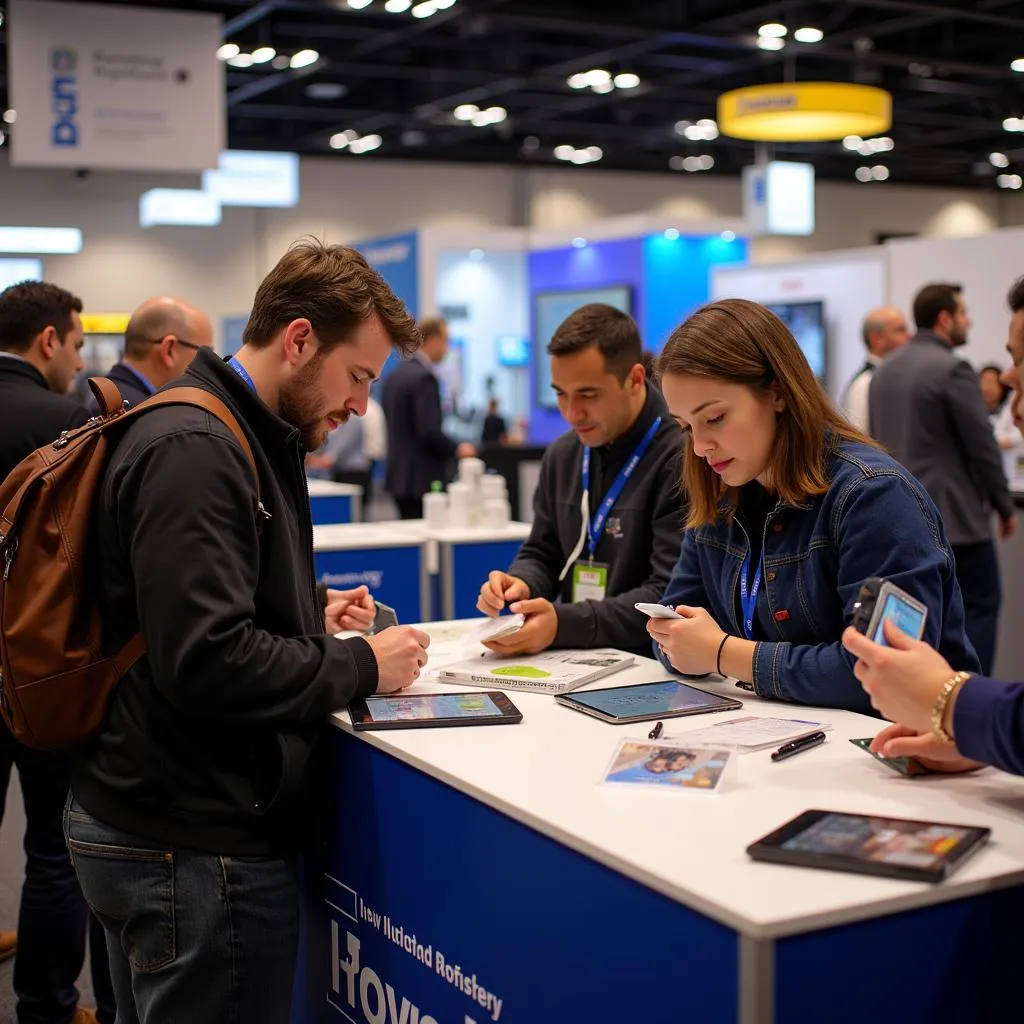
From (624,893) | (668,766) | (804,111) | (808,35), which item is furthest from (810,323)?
(624,893)

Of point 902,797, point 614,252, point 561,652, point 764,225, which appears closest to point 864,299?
point 614,252

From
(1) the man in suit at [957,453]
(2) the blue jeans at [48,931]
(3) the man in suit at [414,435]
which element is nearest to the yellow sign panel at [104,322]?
(3) the man in suit at [414,435]

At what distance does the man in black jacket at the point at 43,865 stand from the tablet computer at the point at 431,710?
1092 millimetres

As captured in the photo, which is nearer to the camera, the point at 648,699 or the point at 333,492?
the point at 648,699

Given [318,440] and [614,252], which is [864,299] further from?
[318,440]

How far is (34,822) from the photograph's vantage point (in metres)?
3.08

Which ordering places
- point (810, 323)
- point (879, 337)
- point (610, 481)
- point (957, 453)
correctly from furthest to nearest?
point (810, 323) < point (879, 337) < point (957, 453) < point (610, 481)

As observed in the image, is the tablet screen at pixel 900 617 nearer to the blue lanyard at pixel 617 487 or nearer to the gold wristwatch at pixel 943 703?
the gold wristwatch at pixel 943 703

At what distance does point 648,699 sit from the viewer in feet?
7.21

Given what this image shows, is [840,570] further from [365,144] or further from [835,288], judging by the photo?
[365,144]

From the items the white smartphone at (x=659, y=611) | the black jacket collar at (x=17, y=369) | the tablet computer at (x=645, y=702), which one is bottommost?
the tablet computer at (x=645, y=702)

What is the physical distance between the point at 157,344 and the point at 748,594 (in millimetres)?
2723

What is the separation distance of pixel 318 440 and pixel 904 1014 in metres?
1.19

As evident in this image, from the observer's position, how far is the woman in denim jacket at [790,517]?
6.80 ft
